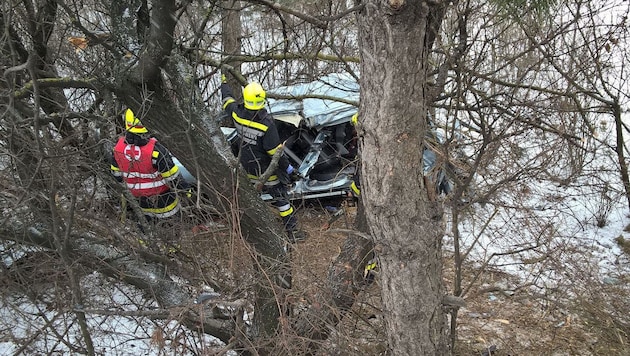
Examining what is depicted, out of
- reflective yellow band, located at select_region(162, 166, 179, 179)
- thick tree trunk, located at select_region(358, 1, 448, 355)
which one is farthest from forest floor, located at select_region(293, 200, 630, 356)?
reflective yellow band, located at select_region(162, 166, 179, 179)

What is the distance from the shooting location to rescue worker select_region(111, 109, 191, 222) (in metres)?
5.02

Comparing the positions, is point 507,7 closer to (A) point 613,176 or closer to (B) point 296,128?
(B) point 296,128

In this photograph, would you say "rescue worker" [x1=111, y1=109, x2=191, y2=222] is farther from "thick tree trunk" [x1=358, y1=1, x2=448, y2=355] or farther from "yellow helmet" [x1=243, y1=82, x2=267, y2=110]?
"thick tree trunk" [x1=358, y1=1, x2=448, y2=355]

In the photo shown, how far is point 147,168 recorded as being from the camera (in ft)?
16.8

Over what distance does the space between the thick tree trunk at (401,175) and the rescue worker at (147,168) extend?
301 centimetres

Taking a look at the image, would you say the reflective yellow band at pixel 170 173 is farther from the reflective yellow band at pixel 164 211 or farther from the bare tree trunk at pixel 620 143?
the bare tree trunk at pixel 620 143

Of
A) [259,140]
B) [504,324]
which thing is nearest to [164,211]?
[259,140]

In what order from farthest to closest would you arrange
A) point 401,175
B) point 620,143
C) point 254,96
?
point 620,143 → point 254,96 → point 401,175

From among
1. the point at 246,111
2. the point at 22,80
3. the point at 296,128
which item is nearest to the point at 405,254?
the point at 22,80

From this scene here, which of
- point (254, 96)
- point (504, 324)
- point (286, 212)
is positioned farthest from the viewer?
point (286, 212)

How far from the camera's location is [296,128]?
7016mm

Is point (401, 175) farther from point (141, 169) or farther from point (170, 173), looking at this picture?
point (141, 169)

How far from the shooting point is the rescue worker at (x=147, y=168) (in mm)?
5023

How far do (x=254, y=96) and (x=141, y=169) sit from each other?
1353 mm
